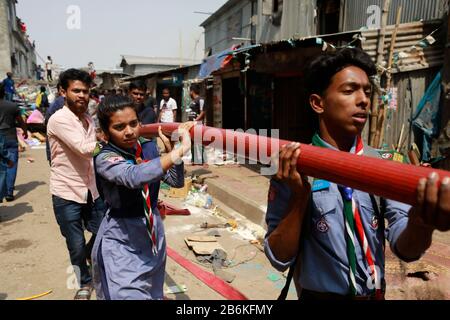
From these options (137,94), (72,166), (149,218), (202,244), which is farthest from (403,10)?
(149,218)

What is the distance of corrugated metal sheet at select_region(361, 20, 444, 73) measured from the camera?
5.66 meters

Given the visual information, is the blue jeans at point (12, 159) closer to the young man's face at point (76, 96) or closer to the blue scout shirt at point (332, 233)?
the young man's face at point (76, 96)

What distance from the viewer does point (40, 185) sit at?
787cm

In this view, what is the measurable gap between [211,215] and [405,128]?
3463 millimetres

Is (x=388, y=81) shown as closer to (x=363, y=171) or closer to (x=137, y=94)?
(x=137, y=94)

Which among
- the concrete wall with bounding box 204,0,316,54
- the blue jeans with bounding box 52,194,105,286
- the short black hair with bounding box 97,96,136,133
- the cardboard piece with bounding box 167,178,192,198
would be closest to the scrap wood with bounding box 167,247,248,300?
the blue jeans with bounding box 52,194,105,286

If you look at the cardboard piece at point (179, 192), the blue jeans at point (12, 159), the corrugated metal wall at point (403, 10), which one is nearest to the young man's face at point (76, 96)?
the cardboard piece at point (179, 192)

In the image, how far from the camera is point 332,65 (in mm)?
1396

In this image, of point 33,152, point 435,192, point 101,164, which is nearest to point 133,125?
point 101,164

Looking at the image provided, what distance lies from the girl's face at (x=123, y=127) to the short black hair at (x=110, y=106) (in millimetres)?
21

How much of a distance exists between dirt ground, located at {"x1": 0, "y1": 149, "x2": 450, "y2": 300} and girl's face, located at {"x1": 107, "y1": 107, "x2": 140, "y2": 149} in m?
1.73

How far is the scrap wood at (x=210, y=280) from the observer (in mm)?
3277

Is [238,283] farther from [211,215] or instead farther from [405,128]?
[405,128]
